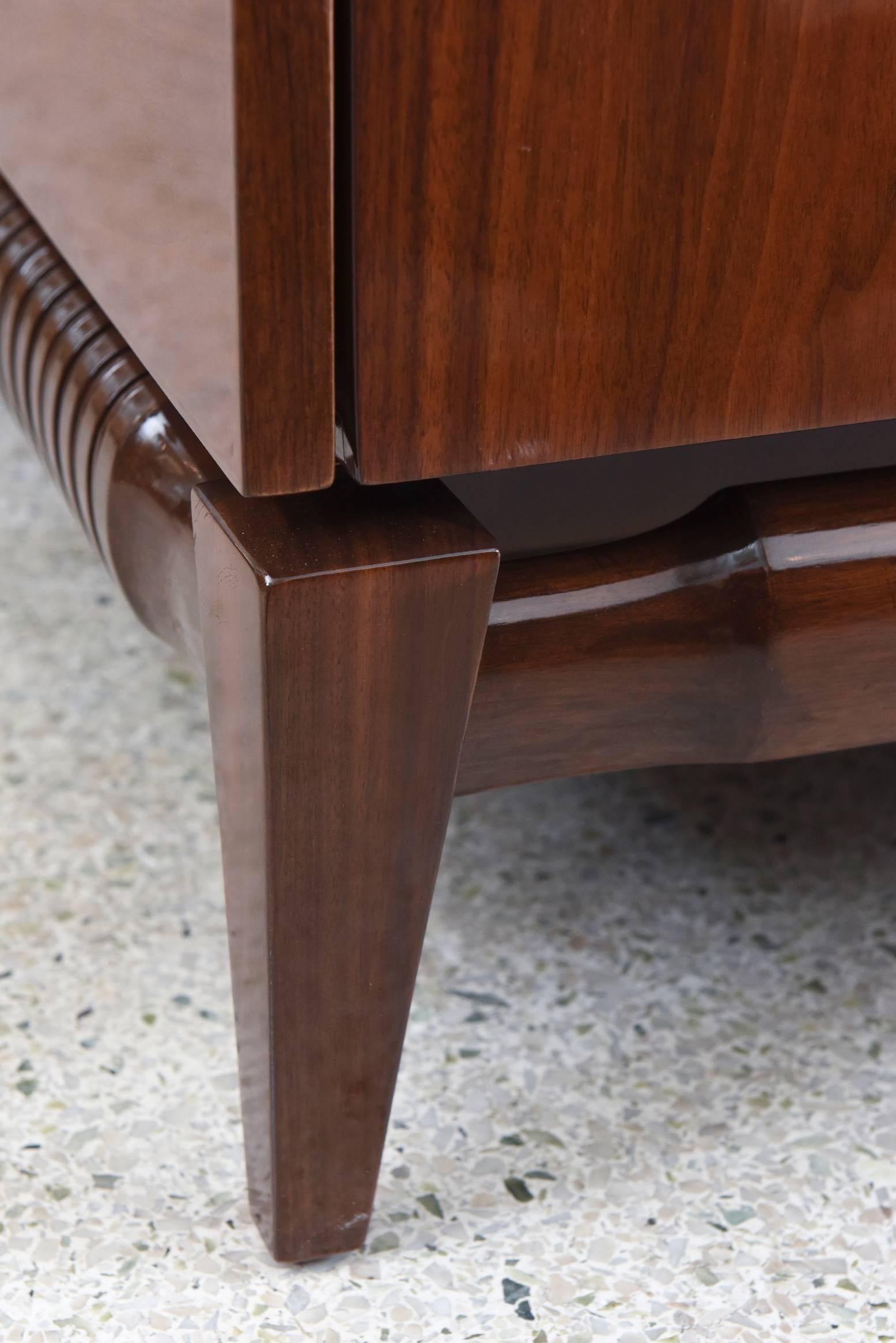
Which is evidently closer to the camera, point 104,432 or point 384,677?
point 384,677

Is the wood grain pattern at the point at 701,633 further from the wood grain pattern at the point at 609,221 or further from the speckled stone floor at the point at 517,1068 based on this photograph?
the speckled stone floor at the point at 517,1068

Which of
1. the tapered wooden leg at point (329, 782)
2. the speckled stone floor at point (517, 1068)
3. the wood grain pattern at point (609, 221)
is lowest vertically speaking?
the speckled stone floor at point (517, 1068)

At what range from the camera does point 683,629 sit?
0.47 m

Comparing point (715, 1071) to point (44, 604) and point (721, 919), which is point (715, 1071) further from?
point (44, 604)

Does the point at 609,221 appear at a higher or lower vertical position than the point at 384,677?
higher

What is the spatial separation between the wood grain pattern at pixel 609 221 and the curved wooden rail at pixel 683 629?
0.06 m

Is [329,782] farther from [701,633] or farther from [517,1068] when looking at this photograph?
[517,1068]

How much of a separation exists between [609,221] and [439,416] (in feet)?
0.22

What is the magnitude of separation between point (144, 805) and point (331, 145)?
53 centimetres

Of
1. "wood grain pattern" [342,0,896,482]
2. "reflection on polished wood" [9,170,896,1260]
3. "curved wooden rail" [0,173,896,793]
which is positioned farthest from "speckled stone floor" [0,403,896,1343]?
"wood grain pattern" [342,0,896,482]

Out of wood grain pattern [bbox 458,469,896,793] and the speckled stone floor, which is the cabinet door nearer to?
wood grain pattern [bbox 458,469,896,793]

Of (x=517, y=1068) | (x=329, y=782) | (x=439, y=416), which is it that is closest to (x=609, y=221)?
(x=439, y=416)

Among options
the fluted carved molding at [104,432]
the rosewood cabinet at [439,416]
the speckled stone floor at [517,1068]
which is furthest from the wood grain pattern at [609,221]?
the speckled stone floor at [517,1068]

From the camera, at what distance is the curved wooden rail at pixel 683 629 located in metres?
0.46
